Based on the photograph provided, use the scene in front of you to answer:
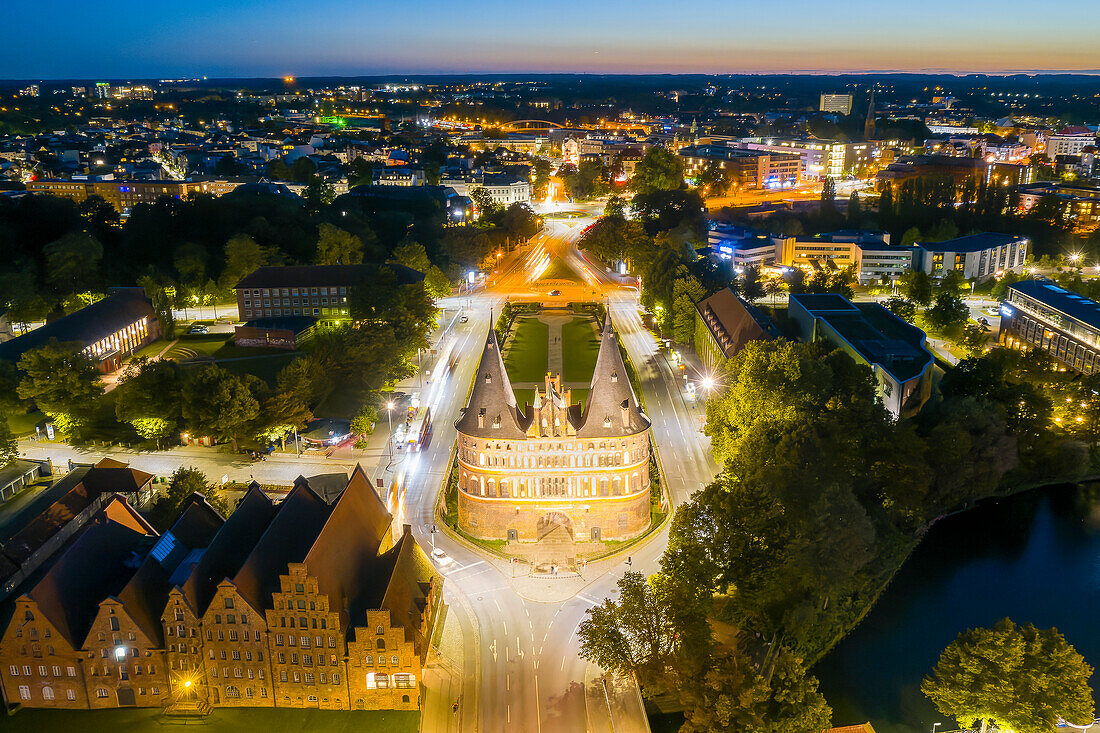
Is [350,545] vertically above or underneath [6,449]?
above

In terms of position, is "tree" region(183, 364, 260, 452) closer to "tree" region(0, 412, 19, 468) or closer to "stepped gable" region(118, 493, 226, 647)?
"tree" region(0, 412, 19, 468)

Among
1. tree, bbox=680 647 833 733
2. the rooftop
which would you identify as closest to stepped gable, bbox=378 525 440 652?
tree, bbox=680 647 833 733

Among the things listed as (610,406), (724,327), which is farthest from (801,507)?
(724,327)

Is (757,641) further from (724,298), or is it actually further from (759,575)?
(724,298)

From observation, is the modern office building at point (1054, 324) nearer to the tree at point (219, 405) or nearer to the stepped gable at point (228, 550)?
the tree at point (219, 405)

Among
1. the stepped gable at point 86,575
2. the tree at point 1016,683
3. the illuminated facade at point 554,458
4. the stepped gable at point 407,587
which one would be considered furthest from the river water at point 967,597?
the stepped gable at point 86,575

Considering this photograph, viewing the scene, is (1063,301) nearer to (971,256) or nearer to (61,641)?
(971,256)
